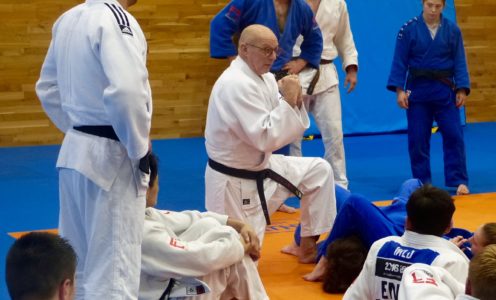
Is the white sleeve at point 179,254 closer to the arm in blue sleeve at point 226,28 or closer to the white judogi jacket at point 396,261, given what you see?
the white judogi jacket at point 396,261

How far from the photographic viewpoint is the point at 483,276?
2279 millimetres

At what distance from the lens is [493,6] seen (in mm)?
11984

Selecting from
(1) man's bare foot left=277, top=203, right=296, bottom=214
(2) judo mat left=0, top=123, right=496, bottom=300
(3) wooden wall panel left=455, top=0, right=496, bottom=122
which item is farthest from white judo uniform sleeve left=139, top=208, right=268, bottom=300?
(3) wooden wall panel left=455, top=0, right=496, bottom=122

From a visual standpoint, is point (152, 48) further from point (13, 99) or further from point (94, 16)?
point (94, 16)

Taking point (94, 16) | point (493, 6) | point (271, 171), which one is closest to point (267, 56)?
point (271, 171)

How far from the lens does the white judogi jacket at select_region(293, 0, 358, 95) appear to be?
7605 mm

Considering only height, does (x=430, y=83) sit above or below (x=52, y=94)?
below

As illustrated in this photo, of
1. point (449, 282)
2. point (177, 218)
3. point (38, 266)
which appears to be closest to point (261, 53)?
point (177, 218)

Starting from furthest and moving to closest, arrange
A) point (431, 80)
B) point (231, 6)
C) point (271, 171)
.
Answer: point (431, 80) → point (231, 6) → point (271, 171)

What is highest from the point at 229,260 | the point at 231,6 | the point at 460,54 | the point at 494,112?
the point at 231,6

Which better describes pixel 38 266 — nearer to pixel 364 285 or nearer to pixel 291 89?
pixel 364 285

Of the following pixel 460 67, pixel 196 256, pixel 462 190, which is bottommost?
pixel 462 190

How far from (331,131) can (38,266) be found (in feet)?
17.1

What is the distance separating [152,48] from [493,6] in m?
4.62
